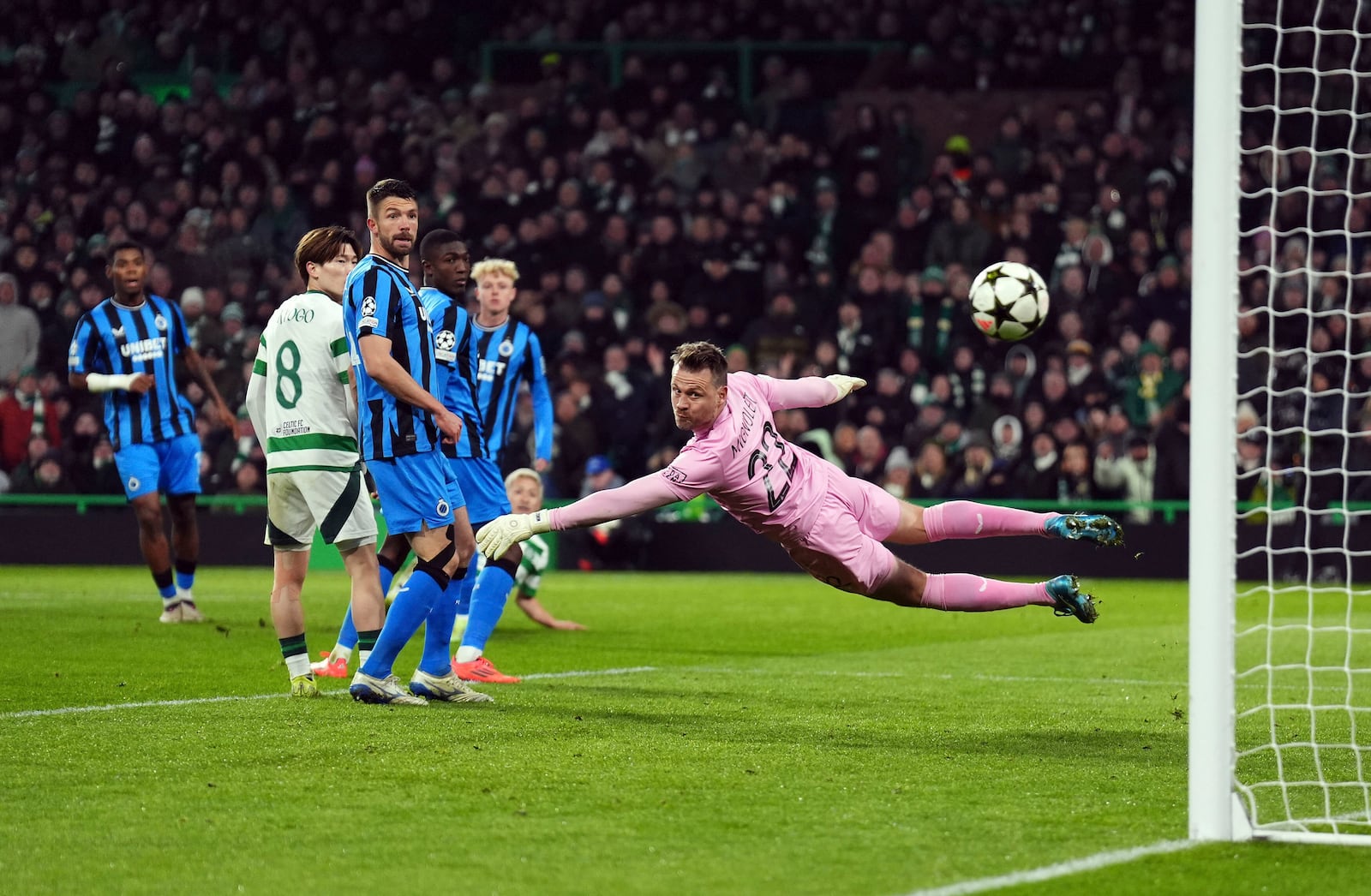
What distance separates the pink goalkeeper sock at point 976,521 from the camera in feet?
22.2

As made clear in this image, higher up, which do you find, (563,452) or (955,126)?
(955,126)

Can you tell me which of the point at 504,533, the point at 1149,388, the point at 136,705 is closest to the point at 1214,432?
the point at 504,533

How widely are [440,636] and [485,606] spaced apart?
1255 mm

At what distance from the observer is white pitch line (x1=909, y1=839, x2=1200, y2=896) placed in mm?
3814

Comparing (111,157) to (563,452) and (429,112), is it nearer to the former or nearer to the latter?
(429,112)

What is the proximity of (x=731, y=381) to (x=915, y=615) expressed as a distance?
6413 millimetres

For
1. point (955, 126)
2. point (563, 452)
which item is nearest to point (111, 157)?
point (563, 452)

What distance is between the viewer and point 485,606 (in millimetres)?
8492

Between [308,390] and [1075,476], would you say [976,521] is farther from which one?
[1075,476]

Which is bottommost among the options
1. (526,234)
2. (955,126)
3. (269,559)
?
(269,559)

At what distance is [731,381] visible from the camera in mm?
6770

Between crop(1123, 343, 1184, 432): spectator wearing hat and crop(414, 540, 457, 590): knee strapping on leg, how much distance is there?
37.6 ft

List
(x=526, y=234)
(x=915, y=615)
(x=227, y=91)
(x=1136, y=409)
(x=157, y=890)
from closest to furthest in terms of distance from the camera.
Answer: (x=157, y=890) → (x=915, y=615) → (x=1136, y=409) → (x=526, y=234) → (x=227, y=91)

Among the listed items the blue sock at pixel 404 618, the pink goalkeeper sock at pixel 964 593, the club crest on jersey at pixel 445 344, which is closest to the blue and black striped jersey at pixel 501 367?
the club crest on jersey at pixel 445 344
